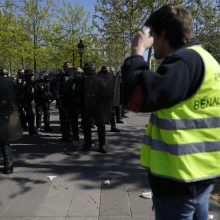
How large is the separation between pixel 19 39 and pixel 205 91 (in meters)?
24.5

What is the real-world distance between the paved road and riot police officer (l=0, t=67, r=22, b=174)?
342mm

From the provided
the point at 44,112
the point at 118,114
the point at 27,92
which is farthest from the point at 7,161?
the point at 118,114

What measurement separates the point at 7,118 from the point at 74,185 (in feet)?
5.19

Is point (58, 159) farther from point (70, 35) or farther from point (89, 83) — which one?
point (70, 35)

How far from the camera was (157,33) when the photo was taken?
1.81 meters

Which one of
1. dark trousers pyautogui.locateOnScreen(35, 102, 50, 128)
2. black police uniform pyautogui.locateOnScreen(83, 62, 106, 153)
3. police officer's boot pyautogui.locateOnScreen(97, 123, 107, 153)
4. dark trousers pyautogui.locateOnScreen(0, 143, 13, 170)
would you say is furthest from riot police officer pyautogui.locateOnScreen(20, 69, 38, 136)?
dark trousers pyautogui.locateOnScreen(0, 143, 13, 170)

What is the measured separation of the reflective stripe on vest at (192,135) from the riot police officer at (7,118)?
14.0 ft

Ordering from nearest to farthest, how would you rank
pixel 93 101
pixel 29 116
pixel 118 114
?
pixel 93 101 < pixel 29 116 < pixel 118 114

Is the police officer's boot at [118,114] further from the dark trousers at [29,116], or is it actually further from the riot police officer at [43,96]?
the dark trousers at [29,116]

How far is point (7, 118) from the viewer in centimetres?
579

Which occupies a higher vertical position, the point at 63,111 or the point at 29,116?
the point at 63,111

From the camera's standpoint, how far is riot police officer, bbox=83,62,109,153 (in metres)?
7.41

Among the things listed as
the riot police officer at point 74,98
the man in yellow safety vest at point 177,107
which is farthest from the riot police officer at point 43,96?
the man in yellow safety vest at point 177,107

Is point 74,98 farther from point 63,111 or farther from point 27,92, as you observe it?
point 27,92
